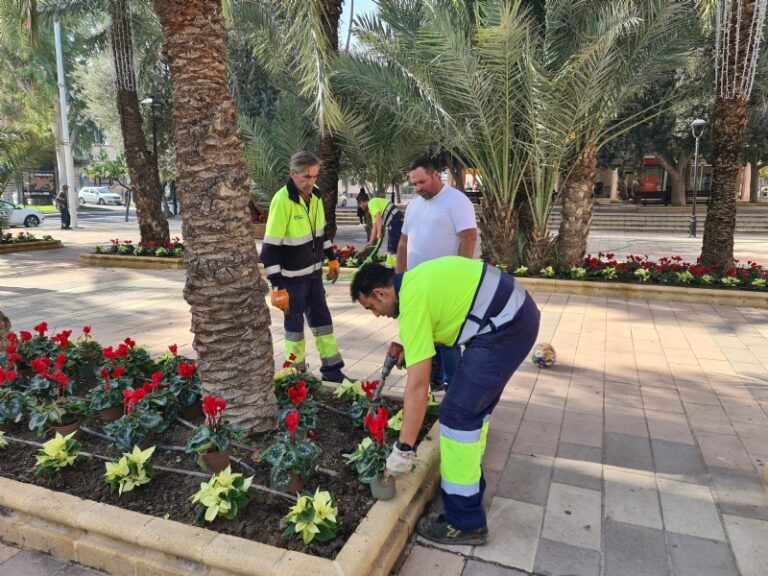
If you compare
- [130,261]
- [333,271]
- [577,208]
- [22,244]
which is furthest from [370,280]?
[22,244]

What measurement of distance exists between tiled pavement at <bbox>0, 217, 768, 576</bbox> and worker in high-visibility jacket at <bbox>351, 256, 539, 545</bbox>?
29 cm

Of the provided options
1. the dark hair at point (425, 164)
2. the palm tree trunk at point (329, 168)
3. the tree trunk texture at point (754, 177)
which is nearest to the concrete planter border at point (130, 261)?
the palm tree trunk at point (329, 168)

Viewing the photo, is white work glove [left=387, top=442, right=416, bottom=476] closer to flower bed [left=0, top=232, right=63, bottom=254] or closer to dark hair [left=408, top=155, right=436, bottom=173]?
dark hair [left=408, top=155, right=436, bottom=173]

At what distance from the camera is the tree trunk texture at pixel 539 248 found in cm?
909

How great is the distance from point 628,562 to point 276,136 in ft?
44.8

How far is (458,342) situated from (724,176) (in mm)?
7609

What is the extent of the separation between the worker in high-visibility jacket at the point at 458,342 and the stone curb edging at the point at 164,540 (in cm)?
23

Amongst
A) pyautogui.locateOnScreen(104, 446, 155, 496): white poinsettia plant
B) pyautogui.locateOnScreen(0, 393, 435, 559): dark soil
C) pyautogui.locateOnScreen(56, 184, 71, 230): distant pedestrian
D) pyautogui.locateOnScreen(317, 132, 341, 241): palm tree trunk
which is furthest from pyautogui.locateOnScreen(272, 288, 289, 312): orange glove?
pyautogui.locateOnScreen(56, 184, 71, 230): distant pedestrian

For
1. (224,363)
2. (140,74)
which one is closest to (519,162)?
(224,363)

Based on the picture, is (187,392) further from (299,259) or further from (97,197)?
(97,197)

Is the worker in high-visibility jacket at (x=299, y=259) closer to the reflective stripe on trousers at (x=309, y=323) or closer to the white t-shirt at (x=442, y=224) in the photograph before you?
the reflective stripe on trousers at (x=309, y=323)

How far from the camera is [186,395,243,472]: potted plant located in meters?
2.75

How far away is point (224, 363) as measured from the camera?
3047 mm

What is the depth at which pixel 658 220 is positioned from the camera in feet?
74.5
